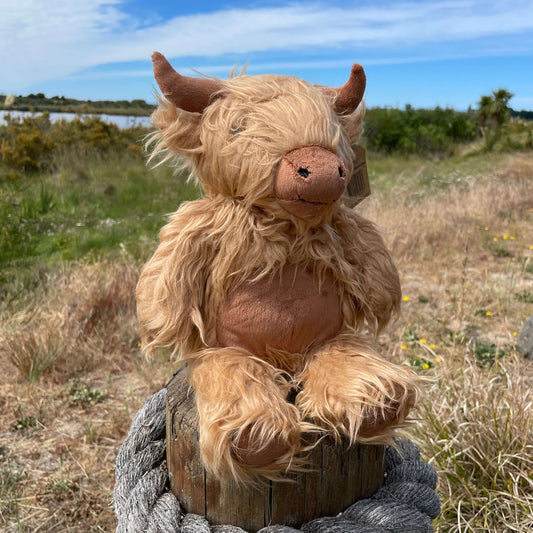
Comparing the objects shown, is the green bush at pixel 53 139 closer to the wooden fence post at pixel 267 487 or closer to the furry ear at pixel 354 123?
the furry ear at pixel 354 123

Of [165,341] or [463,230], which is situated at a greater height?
[165,341]

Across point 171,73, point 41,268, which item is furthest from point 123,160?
point 171,73

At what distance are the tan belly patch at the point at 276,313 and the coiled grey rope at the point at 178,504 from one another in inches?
16.1

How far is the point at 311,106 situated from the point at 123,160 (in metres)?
10.8

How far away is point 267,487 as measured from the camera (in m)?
1.31

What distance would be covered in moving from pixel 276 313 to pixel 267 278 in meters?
0.10

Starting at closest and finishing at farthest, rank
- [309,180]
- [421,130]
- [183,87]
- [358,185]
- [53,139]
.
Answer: [309,180], [183,87], [358,185], [53,139], [421,130]

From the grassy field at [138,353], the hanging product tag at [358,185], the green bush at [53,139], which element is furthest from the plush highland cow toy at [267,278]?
the green bush at [53,139]

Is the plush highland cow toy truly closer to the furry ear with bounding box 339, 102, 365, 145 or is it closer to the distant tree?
the furry ear with bounding box 339, 102, 365, 145

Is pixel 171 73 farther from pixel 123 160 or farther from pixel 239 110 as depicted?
pixel 123 160

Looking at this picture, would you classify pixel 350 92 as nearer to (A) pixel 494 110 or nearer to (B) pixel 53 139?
(B) pixel 53 139

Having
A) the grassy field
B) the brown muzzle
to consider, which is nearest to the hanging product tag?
the brown muzzle

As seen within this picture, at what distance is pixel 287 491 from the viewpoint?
4.35 ft

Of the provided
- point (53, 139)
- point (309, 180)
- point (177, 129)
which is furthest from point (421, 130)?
point (309, 180)
